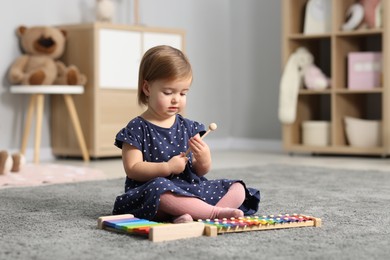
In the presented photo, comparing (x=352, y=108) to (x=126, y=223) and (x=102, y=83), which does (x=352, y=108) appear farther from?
(x=126, y=223)

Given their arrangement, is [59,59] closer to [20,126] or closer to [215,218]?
[20,126]

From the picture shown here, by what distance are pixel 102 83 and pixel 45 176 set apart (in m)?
1.05

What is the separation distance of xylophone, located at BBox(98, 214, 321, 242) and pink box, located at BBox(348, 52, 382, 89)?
8.02 ft

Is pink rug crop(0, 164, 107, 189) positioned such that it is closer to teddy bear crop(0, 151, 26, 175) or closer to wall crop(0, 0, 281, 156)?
teddy bear crop(0, 151, 26, 175)

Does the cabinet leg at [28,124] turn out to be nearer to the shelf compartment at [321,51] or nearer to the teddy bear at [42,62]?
the teddy bear at [42,62]

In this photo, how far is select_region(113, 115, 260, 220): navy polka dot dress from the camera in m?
1.71

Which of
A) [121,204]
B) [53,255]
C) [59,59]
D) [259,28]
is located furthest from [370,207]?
[259,28]

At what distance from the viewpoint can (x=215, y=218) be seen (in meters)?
1.68

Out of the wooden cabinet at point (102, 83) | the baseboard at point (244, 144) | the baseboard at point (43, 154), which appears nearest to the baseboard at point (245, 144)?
the baseboard at point (244, 144)

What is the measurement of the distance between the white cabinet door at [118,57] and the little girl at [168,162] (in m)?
2.03

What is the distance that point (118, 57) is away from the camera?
12.6ft

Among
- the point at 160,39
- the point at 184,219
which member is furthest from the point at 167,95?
the point at 160,39

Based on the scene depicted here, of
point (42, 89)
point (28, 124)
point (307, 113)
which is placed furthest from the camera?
point (307, 113)

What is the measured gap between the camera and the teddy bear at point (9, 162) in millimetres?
2848
